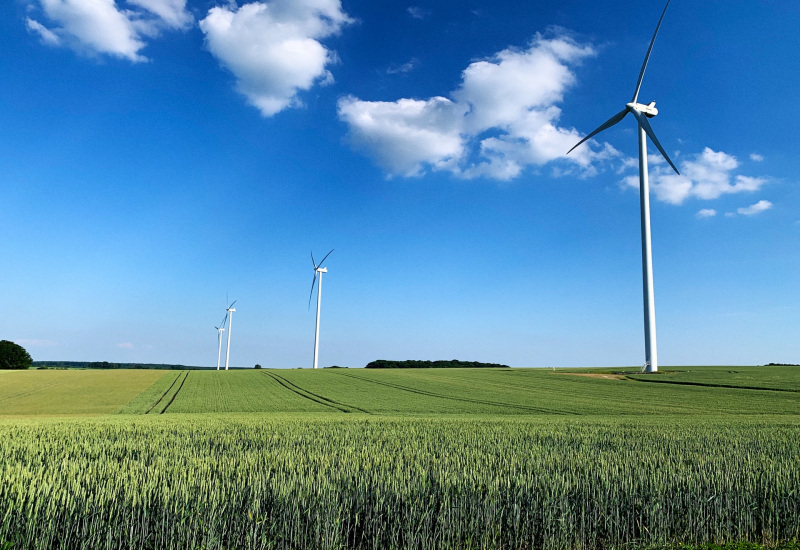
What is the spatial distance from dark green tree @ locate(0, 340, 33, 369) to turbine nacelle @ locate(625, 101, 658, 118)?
445 feet

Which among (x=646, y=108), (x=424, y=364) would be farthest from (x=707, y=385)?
(x=424, y=364)

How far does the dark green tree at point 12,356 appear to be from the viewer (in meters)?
119

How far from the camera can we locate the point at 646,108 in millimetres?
Result: 61312

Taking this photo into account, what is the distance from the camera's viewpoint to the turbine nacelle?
5924 centimetres

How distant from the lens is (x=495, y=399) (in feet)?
141

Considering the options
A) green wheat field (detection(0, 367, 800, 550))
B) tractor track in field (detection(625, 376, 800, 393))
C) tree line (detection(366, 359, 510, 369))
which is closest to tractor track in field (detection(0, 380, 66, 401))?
green wheat field (detection(0, 367, 800, 550))

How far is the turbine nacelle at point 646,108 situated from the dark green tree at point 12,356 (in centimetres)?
13551

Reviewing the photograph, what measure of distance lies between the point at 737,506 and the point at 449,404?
30495 millimetres

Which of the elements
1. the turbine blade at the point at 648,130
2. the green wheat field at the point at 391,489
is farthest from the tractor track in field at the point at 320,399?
the turbine blade at the point at 648,130

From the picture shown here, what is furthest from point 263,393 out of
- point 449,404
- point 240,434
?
point 240,434

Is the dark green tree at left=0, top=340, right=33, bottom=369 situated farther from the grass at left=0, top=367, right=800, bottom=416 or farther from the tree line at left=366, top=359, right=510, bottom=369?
the tree line at left=366, top=359, right=510, bottom=369

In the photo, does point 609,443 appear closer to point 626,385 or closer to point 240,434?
point 240,434

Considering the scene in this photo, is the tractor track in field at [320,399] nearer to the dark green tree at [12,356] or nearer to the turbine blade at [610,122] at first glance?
the turbine blade at [610,122]

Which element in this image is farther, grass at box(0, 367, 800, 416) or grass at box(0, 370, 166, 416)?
grass at box(0, 370, 166, 416)
